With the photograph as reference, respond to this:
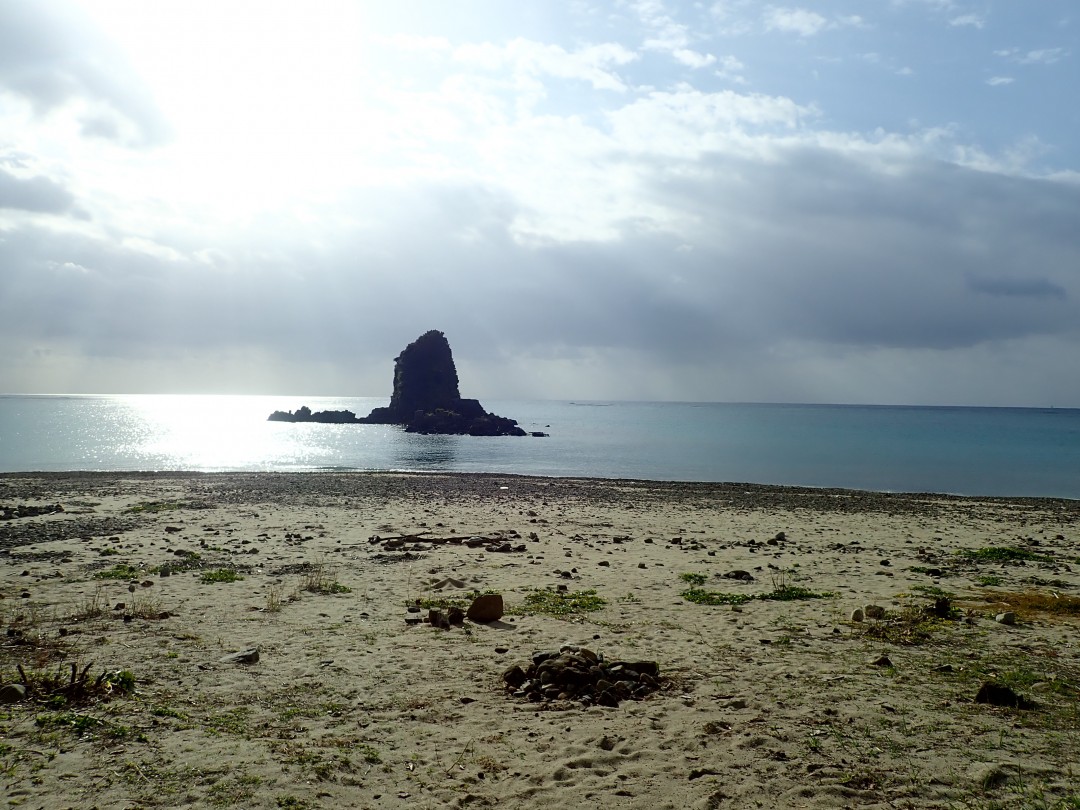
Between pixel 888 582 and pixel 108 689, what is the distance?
49.8 feet

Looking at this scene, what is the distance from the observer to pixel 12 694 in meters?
7.81

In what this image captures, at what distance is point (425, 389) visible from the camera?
542 ft

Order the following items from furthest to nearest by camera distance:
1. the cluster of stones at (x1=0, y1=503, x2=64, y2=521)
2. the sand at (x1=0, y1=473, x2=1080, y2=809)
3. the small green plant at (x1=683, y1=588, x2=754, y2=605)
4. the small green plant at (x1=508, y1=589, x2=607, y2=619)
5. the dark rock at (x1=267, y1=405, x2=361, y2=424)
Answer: the dark rock at (x1=267, y1=405, x2=361, y2=424) → the cluster of stones at (x1=0, y1=503, x2=64, y2=521) → the small green plant at (x1=683, y1=588, x2=754, y2=605) → the small green plant at (x1=508, y1=589, x2=607, y2=619) → the sand at (x1=0, y1=473, x2=1080, y2=809)

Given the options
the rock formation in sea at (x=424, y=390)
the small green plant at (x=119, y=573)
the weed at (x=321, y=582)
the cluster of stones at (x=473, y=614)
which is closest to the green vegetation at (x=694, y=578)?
the cluster of stones at (x=473, y=614)

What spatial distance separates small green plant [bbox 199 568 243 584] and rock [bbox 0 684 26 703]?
22.5 feet

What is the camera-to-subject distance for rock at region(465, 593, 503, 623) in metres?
12.0

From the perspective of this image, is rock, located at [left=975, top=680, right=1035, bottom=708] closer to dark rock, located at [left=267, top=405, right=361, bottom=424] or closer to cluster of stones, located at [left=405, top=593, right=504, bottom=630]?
cluster of stones, located at [left=405, top=593, right=504, bottom=630]

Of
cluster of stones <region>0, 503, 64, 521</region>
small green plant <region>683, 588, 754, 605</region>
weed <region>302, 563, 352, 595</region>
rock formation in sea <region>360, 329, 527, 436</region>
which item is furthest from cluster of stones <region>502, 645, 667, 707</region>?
rock formation in sea <region>360, 329, 527, 436</region>

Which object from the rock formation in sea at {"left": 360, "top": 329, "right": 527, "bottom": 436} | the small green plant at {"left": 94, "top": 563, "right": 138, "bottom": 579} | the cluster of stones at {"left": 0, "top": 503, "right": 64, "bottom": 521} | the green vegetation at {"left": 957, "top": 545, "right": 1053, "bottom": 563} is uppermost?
the rock formation in sea at {"left": 360, "top": 329, "right": 527, "bottom": 436}

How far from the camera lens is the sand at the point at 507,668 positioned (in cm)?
644

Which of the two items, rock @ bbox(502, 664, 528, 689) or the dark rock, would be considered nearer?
rock @ bbox(502, 664, 528, 689)

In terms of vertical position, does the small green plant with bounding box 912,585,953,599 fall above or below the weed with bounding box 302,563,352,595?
above

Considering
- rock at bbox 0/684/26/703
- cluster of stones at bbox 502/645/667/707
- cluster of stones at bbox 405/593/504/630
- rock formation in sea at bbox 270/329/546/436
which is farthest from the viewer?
rock formation in sea at bbox 270/329/546/436

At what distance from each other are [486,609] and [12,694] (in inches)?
259
